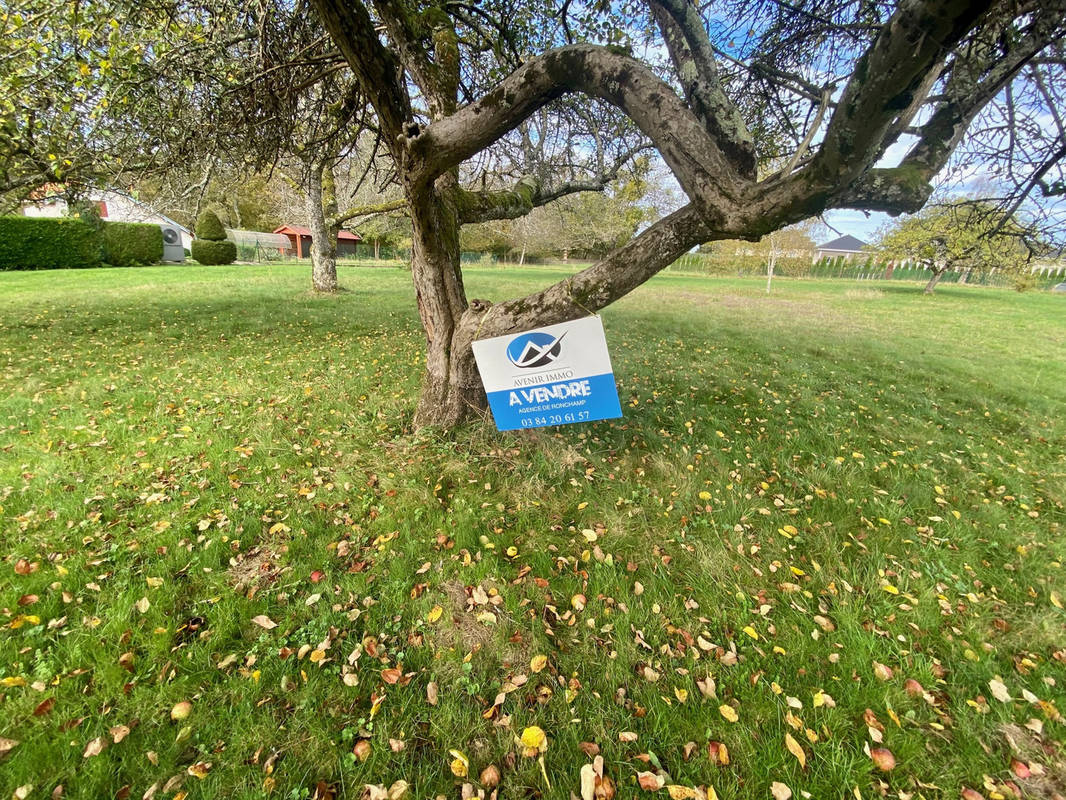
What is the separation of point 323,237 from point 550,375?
39.2ft

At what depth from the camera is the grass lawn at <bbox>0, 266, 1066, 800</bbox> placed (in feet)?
5.65

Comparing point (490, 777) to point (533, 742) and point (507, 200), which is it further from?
point (507, 200)

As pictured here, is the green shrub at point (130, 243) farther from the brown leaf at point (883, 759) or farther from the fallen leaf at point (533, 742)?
the brown leaf at point (883, 759)

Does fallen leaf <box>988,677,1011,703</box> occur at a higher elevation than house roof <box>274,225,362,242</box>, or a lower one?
lower

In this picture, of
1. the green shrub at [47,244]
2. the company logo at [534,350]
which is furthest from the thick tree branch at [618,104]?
the green shrub at [47,244]

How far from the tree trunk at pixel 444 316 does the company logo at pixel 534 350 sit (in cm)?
57

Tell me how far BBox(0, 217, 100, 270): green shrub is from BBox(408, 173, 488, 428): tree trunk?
81.0 ft

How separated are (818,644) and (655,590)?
2.75ft

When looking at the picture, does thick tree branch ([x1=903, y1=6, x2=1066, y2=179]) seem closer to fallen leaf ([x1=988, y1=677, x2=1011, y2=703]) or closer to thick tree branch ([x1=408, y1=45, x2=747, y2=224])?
thick tree branch ([x1=408, y1=45, x2=747, y2=224])

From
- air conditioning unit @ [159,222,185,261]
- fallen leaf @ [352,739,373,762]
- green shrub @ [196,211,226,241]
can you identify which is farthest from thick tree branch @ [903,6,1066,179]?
air conditioning unit @ [159,222,185,261]

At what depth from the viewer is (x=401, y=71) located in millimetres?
3434

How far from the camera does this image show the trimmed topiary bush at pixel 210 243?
2414cm

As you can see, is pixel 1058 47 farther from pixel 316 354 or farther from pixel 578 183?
pixel 316 354

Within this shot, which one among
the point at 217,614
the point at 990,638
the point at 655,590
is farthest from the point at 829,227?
the point at 217,614
